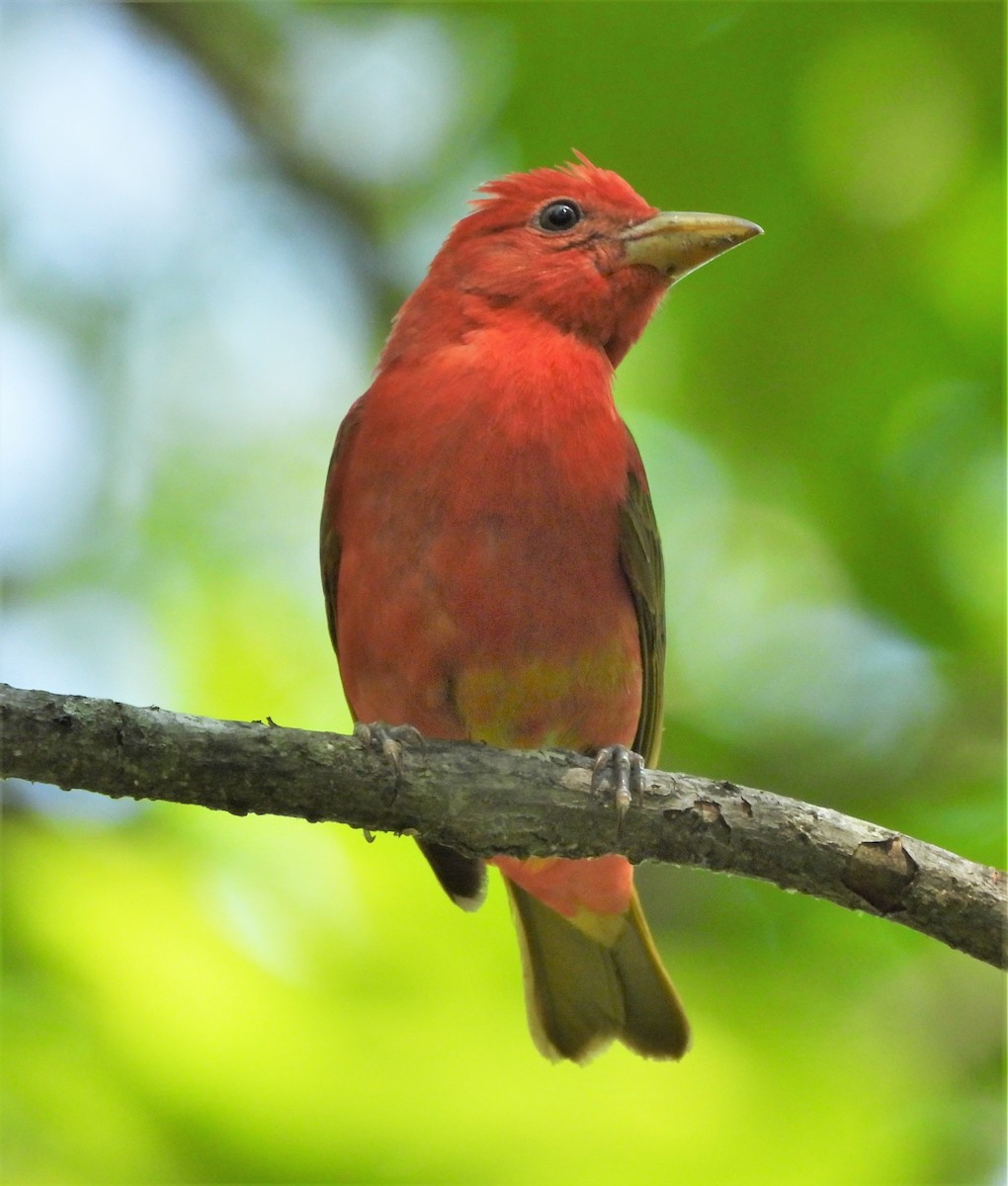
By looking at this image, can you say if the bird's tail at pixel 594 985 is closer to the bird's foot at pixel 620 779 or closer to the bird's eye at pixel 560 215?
the bird's foot at pixel 620 779

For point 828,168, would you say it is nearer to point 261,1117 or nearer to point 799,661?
point 799,661

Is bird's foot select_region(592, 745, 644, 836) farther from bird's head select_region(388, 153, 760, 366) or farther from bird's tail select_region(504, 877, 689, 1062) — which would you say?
bird's head select_region(388, 153, 760, 366)

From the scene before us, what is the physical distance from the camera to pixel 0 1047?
12.0 feet

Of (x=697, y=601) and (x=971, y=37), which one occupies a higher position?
(x=971, y=37)

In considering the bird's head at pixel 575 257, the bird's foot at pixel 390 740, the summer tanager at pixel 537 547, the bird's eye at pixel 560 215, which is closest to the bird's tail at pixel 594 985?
the summer tanager at pixel 537 547

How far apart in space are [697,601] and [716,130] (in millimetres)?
1679

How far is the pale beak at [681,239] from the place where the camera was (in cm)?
438

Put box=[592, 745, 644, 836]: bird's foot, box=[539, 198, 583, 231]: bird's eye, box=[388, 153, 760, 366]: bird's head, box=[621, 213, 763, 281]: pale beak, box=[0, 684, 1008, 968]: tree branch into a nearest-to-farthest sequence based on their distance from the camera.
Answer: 1. box=[0, 684, 1008, 968]: tree branch
2. box=[592, 745, 644, 836]: bird's foot
3. box=[621, 213, 763, 281]: pale beak
4. box=[388, 153, 760, 366]: bird's head
5. box=[539, 198, 583, 231]: bird's eye

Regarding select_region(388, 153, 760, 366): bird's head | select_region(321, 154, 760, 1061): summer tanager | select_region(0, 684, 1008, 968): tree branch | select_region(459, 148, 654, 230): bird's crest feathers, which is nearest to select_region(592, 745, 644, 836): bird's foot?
select_region(0, 684, 1008, 968): tree branch

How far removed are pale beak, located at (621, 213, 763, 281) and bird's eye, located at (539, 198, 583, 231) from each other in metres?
0.18

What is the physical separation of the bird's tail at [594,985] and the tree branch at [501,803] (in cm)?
95

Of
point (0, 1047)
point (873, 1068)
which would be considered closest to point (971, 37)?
point (873, 1068)

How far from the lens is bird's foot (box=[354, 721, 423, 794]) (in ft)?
10.5

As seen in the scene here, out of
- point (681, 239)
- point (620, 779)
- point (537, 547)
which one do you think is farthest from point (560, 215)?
point (620, 779)
